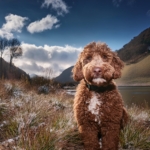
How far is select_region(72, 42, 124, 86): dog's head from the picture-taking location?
2.85 metres

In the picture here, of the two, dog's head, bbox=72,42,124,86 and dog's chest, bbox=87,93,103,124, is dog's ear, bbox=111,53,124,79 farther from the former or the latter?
dog's chest, bbox=87,93,103,124

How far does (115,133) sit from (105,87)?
29.8 inches

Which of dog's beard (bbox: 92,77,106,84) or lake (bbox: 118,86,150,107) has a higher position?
dog's beard (bbox: 92,77,106,84)

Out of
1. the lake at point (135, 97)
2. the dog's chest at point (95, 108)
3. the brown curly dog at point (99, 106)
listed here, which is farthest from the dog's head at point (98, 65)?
the lake at point (135, 97)

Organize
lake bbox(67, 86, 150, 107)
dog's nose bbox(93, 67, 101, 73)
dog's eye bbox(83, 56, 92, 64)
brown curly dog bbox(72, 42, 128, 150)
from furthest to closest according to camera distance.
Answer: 1. lake bbox(67, 86, 150, 107)
2. dog's eye bbox(83, 56, 92, 64)
3. brown curly dog bbox(72, 42, 128, 150)
4. dog's nose bbox(93, 67, 101, 73)

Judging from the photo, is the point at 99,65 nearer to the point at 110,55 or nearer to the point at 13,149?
the point at 110,55

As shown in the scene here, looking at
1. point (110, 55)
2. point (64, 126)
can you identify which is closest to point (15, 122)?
point (64, 126)

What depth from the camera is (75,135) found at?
11.9 ft

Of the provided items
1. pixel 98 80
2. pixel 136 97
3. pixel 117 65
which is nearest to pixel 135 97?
pixel 136 97

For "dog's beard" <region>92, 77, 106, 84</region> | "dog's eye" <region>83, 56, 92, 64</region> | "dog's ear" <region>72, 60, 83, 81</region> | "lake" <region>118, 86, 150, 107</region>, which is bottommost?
"lake" <region>118, 86, 150, 107</region>

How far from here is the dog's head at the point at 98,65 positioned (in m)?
2.85

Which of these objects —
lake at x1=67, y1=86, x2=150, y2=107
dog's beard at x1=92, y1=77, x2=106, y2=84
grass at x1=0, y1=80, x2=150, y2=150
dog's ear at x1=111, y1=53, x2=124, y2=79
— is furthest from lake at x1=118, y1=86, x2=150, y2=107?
dog's beard at x1=92, y1=77, x2=106, y2=84

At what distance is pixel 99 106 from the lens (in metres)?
3.12

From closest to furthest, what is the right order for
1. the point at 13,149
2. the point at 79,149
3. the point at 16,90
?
the point at 13,149 → the point at 79,149 → the point at 16,90
